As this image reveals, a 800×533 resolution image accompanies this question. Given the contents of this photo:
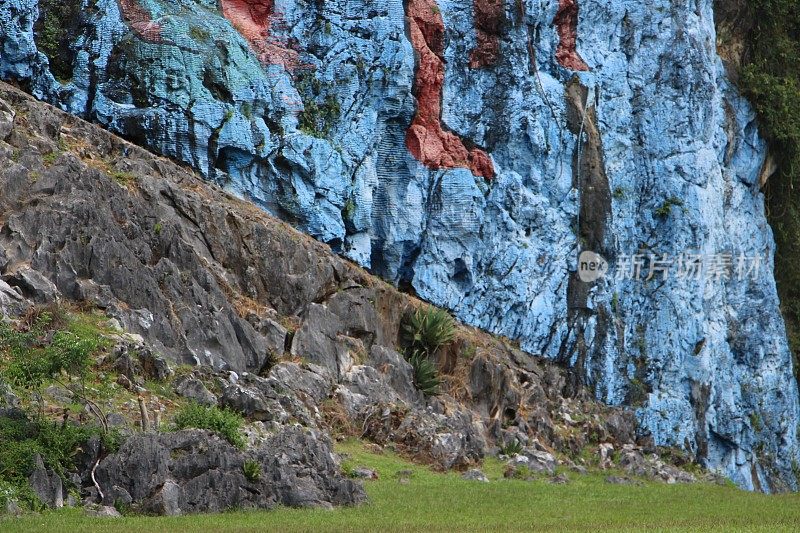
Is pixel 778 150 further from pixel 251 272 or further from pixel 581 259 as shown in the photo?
pixel 251 272

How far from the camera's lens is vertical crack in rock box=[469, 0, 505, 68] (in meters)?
35.5

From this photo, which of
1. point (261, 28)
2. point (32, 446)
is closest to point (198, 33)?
point (261, 28)

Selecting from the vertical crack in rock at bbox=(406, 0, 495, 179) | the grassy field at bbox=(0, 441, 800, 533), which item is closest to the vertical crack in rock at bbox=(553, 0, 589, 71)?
the vertical crack in rock at bbox=(406, 0, 495, 179)

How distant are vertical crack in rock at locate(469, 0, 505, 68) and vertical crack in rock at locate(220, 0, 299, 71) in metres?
5.96

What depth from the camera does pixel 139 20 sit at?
2955 centimetres

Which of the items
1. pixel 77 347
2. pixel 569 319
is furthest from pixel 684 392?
pixel 77 347

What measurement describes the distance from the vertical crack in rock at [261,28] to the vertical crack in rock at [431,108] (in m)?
3.73

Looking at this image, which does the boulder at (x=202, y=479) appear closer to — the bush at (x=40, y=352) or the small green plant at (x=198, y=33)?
the bush at (x=40, y=352)

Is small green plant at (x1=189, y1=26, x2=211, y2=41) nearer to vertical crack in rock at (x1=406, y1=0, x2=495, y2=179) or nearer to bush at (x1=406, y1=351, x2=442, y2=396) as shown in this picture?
vertical crack in rock at (x1=406, y1=0, x2=495, y2=179)

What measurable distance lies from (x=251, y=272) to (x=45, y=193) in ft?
16.3

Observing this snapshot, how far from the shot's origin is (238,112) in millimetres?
30031

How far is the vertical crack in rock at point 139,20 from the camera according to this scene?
2936 cm

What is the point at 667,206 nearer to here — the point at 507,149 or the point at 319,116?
the point at 507,149

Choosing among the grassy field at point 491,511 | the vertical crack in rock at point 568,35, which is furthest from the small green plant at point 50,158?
the vertical crack in rock at point 568,35
